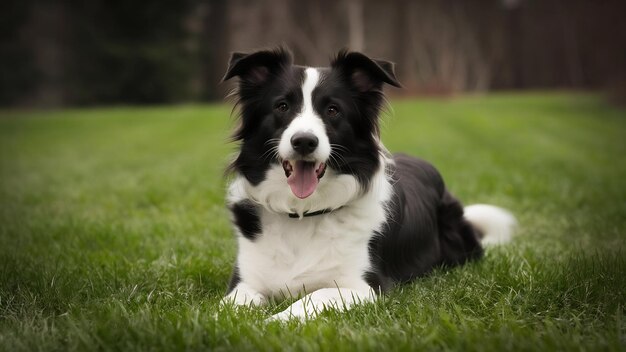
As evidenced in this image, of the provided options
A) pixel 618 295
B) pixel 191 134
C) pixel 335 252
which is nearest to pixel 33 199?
pixel 335 252

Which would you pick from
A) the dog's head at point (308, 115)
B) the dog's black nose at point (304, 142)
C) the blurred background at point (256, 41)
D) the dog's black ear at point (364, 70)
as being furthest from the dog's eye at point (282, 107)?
the blurred background at point (256, 41)

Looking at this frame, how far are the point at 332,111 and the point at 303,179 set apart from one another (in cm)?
45

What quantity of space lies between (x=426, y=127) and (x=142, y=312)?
1570 centimetres

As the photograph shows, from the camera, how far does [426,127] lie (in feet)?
59.5

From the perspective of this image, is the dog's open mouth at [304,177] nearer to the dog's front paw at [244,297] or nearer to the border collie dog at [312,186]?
the border collie dog at [312,186]

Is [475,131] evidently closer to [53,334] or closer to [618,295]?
[618,295]

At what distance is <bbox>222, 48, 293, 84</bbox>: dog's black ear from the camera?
12.6ft

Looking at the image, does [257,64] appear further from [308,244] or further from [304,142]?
[308,244]

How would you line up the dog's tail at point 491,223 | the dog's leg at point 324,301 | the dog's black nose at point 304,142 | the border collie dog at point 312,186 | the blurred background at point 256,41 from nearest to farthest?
the dog's leg at point 324,301, the dog's black nose at point 304,142, the border collie dog at point 312,186, the dog's tail at point 491,223, the blurred background at point 256,41

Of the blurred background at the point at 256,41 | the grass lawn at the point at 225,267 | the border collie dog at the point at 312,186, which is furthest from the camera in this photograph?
the blurred background at the point at 256,41

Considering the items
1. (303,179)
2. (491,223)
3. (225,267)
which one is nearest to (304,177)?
(303,179)

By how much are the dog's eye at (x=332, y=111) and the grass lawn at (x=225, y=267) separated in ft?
2.20

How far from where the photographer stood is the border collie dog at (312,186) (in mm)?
3688

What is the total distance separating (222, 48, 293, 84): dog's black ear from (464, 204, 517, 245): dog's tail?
2.44m
